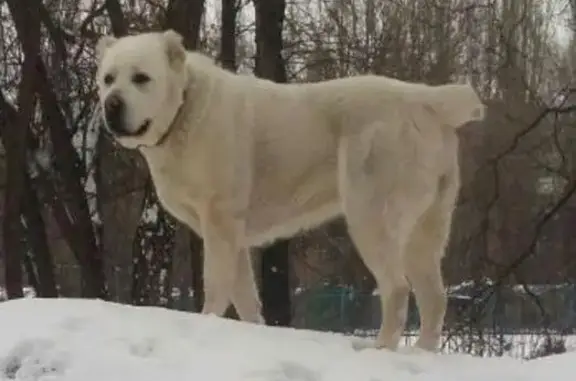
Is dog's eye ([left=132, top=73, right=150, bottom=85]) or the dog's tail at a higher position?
dog's eye ([left=132, top=73, right=150, bottom=85])

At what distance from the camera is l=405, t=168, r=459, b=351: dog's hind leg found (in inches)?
245

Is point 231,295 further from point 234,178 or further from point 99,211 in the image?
point 99,211

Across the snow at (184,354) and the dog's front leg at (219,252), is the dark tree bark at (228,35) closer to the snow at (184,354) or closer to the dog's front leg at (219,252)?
the dog's front leg at (219,252)

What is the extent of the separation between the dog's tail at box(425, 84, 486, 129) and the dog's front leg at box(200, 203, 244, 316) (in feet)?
4.39

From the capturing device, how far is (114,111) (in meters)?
5.80

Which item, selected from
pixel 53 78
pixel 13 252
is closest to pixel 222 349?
pixel 13 252

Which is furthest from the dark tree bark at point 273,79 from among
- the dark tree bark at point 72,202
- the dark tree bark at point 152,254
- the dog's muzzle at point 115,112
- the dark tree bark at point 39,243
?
the dog's muzzle at point 115,112

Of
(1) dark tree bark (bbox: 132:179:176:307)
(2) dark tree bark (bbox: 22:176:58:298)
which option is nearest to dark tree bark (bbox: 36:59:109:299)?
(2) dark tree bark (bbox: 22:176:58:298)

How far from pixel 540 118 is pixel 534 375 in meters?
10.7

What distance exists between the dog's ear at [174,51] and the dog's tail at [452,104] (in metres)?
1.47

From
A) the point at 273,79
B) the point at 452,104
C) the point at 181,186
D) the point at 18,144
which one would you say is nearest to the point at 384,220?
the point at 452,104

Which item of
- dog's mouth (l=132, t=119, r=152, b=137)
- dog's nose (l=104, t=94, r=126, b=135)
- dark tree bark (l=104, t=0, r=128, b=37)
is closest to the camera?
dog's nose (l=104, t=94, r=126, b=135)

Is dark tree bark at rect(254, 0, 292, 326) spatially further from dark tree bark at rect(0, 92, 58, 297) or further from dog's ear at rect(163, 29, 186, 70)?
dog's ear at rect(163, 29, 186, 70)

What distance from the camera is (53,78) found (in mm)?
14297
